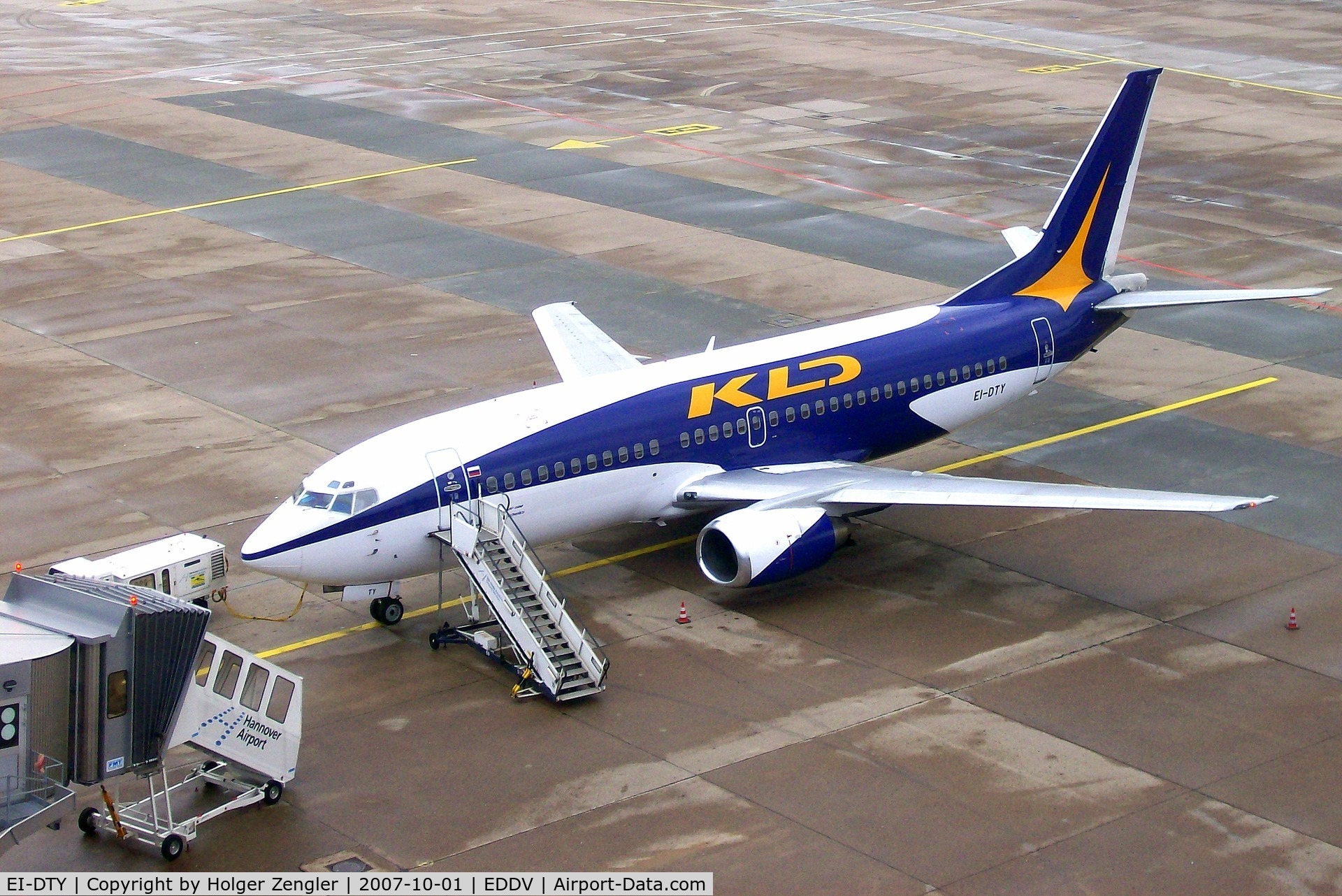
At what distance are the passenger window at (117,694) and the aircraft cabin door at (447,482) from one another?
8.33 metres

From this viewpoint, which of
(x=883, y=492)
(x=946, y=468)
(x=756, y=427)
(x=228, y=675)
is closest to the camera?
(x=228, y=675)

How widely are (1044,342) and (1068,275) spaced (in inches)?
78.5

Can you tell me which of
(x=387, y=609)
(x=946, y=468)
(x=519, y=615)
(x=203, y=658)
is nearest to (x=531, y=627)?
(x=519, y=615)

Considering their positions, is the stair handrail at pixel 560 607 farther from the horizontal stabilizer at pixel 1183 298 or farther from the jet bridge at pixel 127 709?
the horizontal stabilizer at pixel 1183 298

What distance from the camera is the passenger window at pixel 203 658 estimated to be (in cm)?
2286

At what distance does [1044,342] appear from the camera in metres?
36.8

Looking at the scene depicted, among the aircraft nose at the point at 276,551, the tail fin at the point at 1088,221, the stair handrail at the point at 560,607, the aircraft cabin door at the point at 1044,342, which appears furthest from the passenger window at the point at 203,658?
the aircraft cabin door at the point at 1044,342

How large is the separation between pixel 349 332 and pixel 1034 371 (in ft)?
68.1

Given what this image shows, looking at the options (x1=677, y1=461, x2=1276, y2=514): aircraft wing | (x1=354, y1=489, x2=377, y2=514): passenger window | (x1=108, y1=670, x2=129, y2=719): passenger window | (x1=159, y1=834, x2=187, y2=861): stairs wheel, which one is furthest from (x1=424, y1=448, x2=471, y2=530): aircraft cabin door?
(x1=108, y1=670, x2=129, y2=719): passenger window

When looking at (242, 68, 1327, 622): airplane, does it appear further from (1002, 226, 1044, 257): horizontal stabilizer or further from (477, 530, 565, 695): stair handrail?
(477, 530, 565, 695): stair handrail

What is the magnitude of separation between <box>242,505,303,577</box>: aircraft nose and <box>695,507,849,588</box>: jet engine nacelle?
Answer: 746 centimetres

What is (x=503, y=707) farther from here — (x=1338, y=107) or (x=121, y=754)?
(x=1338, y=107)

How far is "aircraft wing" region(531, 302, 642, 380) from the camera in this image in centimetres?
3819

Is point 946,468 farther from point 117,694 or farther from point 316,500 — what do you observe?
point 117,694
